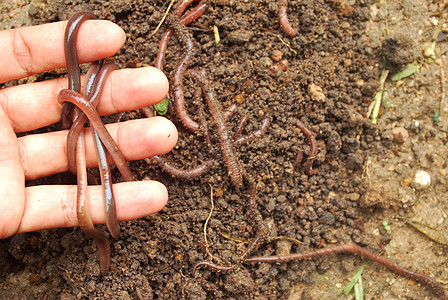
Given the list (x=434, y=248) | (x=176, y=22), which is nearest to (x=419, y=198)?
(x=434, y=248)

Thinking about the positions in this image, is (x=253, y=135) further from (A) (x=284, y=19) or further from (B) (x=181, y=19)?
(B) (x=181, y=19)

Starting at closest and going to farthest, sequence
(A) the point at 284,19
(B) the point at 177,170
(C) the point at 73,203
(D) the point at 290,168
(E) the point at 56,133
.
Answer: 1. (C) the point at 73,203
2. (E) the point at 56,133
3. (B) the point at 177,170
4. (D) the point at 290,168
5. (A) the point at 284,19

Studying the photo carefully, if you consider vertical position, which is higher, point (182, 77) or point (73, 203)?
point (182, 77)

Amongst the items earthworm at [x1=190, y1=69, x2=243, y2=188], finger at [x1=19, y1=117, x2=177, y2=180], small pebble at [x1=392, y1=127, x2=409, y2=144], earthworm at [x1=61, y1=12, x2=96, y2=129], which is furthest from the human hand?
small pebble at [x1=392, y1=127, x2=409, y2=144]

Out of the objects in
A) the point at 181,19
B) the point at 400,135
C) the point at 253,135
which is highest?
the point at 181,19

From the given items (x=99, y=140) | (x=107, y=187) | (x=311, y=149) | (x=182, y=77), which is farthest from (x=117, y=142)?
(x=311, y=149)

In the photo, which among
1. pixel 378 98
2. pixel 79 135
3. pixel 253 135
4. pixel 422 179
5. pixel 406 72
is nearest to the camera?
pixel 79 135

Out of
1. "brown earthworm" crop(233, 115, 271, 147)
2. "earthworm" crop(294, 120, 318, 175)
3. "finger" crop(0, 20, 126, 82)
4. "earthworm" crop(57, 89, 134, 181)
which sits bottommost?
"earthworm" crop(294, 120, 318, 175)

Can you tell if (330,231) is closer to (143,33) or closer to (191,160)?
(191,160)

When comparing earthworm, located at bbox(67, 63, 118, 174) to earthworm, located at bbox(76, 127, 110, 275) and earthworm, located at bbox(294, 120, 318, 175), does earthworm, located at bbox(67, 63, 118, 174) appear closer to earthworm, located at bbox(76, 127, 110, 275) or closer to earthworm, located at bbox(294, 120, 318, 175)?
earthworm, located at bbox(76, 127, 110, 275)
